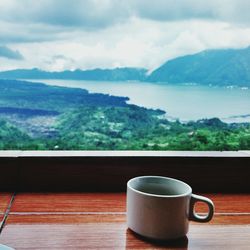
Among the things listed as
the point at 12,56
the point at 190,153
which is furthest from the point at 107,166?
the point at 12,56

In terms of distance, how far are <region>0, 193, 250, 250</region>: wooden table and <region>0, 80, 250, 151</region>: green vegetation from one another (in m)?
0.34

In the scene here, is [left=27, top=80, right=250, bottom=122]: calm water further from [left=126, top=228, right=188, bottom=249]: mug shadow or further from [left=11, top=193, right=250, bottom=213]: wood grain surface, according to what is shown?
[left=126, top=228, right=188, bottom=249]: mug shadow

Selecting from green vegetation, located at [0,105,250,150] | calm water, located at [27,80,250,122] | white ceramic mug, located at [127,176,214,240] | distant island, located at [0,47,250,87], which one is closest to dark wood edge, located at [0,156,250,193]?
green vegetation, located at [0,105,250,150]

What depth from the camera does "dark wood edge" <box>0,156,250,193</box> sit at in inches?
40.1

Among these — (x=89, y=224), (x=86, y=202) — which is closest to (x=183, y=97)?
(x=86, y=202)

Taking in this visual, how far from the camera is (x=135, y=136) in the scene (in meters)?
1.56

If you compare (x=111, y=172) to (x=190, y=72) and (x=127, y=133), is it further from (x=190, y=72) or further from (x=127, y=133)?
(x=190, y=72)

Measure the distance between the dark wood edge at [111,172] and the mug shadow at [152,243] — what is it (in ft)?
1.10

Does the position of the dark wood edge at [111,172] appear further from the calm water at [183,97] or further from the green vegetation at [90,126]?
the calm water at [183,97]

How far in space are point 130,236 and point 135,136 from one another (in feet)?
2.84

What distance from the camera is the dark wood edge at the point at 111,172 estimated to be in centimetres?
102

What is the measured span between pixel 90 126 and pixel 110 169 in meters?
0.69

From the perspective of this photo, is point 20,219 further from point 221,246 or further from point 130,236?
point 221,246

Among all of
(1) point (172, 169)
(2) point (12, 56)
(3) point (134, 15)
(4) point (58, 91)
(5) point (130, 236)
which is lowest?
(5) point (130, 236)
